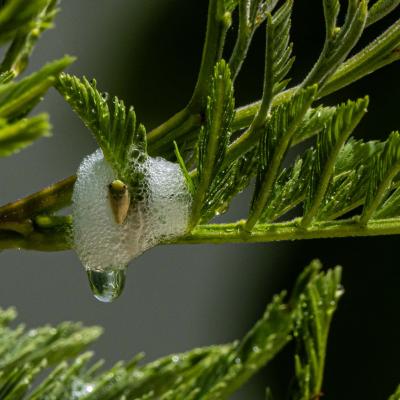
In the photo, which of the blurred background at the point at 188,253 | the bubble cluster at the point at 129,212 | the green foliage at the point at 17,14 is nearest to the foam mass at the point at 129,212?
the bubble cluster at the point at 129,212

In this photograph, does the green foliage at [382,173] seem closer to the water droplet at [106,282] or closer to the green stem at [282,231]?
the green stem at [282,231]

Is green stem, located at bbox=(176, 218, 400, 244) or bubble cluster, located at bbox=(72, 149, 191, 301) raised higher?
bubble cluster, located at bbox=(72, 149, 191, 301)

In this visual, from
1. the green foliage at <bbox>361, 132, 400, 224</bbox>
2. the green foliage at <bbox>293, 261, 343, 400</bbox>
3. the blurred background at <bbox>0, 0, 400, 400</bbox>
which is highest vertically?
the blurred background at <bbox>0, 0, 400, 400</bbox>

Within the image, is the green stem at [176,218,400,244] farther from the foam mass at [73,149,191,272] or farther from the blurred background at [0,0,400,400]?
the blurred background at [0,0,400,400]

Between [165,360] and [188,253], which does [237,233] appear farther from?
[188,253]

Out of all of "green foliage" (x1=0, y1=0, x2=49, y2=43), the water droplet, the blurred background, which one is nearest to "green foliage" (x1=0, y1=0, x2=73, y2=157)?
"green foliage" (x1=0, y1=0, x2=49, y2=43)

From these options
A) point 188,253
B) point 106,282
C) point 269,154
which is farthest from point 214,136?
point 188,253
